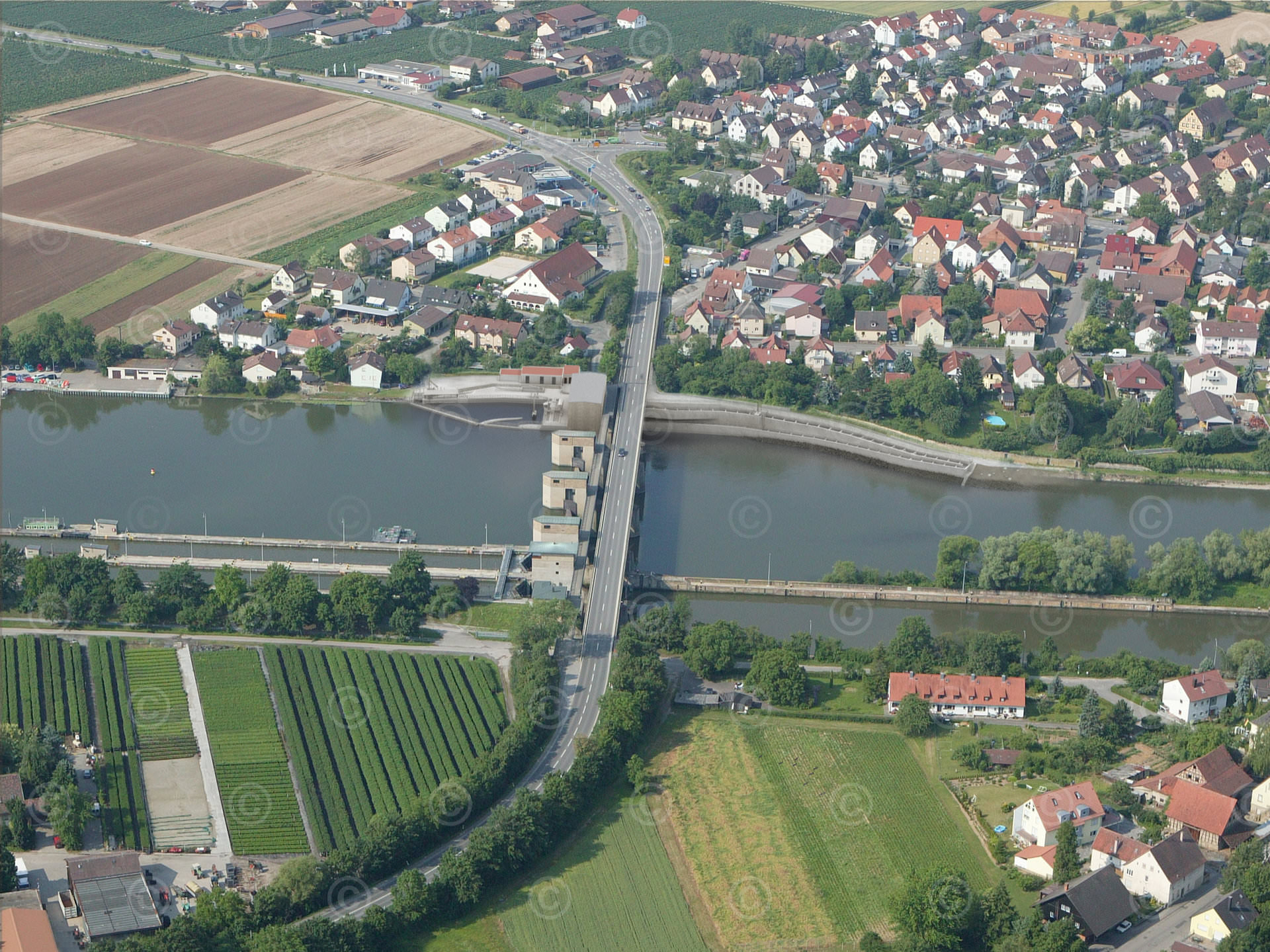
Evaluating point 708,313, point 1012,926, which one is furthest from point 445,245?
point 1012,926

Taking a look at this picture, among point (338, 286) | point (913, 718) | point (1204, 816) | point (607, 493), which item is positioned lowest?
point (338, 286)

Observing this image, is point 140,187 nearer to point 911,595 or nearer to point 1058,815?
point 911,595

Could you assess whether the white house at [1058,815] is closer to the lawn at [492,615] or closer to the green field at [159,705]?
the lawn at [492,615]

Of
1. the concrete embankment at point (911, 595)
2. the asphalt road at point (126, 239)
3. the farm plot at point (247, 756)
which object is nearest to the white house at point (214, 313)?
the asphalt road at point (126, 239)

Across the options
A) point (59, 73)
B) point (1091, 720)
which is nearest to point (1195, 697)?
point (1091, 720)

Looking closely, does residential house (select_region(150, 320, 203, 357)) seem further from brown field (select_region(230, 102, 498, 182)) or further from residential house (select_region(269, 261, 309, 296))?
brown field (select_region(230, 102, 498, 182))
